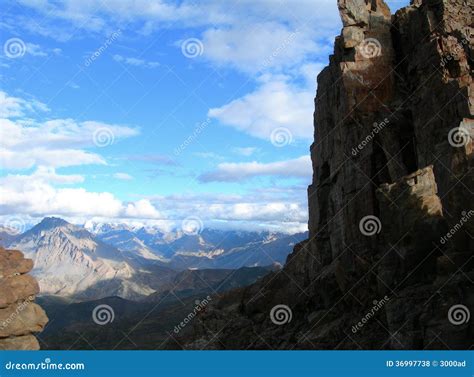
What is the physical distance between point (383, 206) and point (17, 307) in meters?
38.9

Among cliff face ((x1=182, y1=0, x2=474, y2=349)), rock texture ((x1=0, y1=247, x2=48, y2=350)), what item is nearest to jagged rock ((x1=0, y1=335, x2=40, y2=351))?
rock texture ((x1=0, y1=247, x2=48, y2=350))

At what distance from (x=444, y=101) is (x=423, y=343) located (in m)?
30.5

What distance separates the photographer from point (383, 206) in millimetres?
51375

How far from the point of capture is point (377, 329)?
150 feet

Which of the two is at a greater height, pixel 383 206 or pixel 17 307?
pixel 383 206

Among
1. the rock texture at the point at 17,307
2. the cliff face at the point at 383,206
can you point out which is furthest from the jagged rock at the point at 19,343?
the cliff face at the point at 383,206

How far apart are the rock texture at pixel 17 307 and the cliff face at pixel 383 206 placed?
22537mm

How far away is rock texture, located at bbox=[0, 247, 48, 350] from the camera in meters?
48.0

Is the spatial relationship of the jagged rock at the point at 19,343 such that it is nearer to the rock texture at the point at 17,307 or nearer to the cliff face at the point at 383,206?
the rock texture at the point at 17,307

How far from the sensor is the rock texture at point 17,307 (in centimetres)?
4803

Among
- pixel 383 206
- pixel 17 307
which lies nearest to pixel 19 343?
pixel 17 307

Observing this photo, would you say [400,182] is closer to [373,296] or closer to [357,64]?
[373,296]

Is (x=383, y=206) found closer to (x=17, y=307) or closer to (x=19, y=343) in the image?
(x=17, y=307)

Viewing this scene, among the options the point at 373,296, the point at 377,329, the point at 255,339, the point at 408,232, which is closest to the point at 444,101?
the point at 408,232
